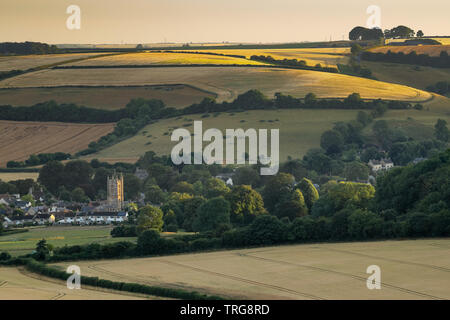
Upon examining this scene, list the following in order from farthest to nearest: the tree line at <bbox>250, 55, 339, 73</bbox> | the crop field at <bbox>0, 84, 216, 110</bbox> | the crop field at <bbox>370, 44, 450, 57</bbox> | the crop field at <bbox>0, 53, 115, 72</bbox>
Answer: the crop field at <bbox>370, 44, 450, 57</bbox>
the tree line at <bbox>250, 55, 339, 73</bbox>
the crop field at <bbox>0, 53, 115, 72</bbox>
the crop field at <bbox>0, 84, 216, 110</bbox>

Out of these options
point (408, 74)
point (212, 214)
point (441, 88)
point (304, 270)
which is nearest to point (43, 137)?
point (212, 214)

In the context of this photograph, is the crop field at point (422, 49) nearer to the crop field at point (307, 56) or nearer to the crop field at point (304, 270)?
the crop field at point (307, 56)

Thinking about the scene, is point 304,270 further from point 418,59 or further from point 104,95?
point 418,59

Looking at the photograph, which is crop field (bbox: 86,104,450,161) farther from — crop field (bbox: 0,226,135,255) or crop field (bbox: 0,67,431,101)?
crop field (bbox: 0,226,135,255)

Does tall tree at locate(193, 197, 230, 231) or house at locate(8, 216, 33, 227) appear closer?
tall tree at locate(193, 197, 230, 231)

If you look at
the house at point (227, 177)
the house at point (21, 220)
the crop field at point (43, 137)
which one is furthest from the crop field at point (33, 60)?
the house at point (21, 220)

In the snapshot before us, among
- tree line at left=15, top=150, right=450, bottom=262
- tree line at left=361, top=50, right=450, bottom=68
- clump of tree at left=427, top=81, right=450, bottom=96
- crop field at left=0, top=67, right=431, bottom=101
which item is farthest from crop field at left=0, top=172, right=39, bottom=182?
tree line at left=361, top=50, right=450, bottom=68
